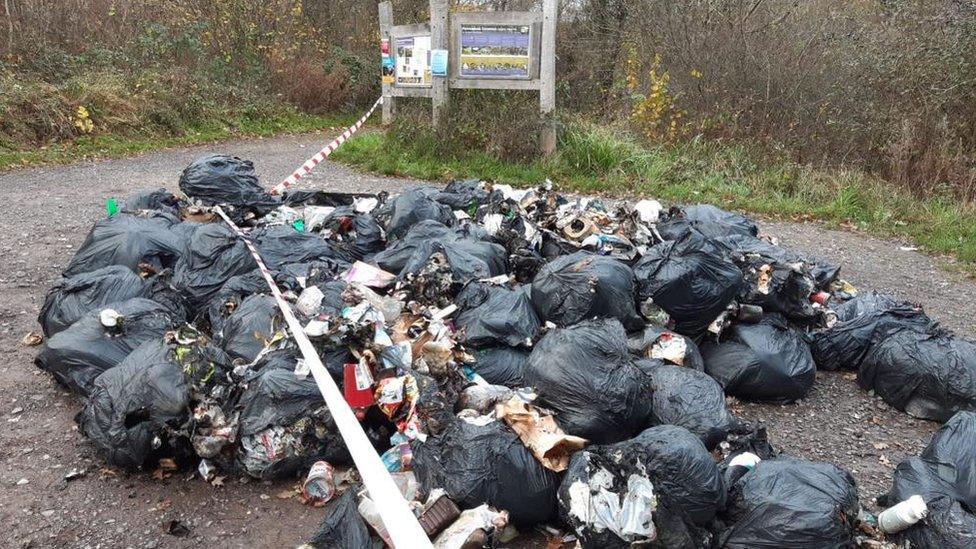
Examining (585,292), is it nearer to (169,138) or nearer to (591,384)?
(591,384)

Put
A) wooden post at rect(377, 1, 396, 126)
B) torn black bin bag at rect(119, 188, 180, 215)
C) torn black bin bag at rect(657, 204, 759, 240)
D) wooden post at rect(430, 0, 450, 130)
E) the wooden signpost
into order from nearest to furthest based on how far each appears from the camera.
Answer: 1. torn black bin bag at rect(657, 204, 759, 240)
2. torn black bin bag at rect(119, 188, 180, 215)
3. the wooden signpost
4. wooden post at rect(430, 0, 450, 130)
5. wooden post at rect(377, 1, 396, 126)

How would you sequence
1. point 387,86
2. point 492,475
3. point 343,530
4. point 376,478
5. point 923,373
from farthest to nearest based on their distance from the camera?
point 387,86 → point 923,373 → point 492,475 → point 343,530 → point 376,478

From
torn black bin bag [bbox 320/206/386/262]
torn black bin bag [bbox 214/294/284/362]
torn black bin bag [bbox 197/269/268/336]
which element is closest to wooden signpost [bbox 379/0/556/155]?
torn black bin bag [bbox 320/206/386/262]

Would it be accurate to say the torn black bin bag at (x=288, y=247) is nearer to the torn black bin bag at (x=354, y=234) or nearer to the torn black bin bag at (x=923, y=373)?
the torn black bin bag at (x=354, y=234)

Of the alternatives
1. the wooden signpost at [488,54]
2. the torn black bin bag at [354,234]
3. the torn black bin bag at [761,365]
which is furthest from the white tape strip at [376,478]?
the wooden signpost at [488,54]

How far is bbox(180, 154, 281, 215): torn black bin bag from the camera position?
18.9 ft

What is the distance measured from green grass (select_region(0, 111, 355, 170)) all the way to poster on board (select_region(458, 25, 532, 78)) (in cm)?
526

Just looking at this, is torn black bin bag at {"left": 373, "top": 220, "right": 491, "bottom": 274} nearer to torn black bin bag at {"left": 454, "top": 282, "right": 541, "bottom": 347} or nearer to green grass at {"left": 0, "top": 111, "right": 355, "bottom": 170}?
torn black bin bag at {"left": 454, "top": 282, "right": 541, "bottom": 347}

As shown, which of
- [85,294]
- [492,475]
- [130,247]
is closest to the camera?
[492,475]

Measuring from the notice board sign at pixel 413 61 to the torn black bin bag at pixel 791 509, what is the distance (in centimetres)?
883

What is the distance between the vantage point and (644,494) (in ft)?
8.05

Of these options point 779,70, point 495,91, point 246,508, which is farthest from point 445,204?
point 779,70

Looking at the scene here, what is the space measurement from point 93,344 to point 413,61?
7.94 meters

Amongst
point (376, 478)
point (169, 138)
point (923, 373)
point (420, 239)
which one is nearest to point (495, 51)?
point (420, 239)
